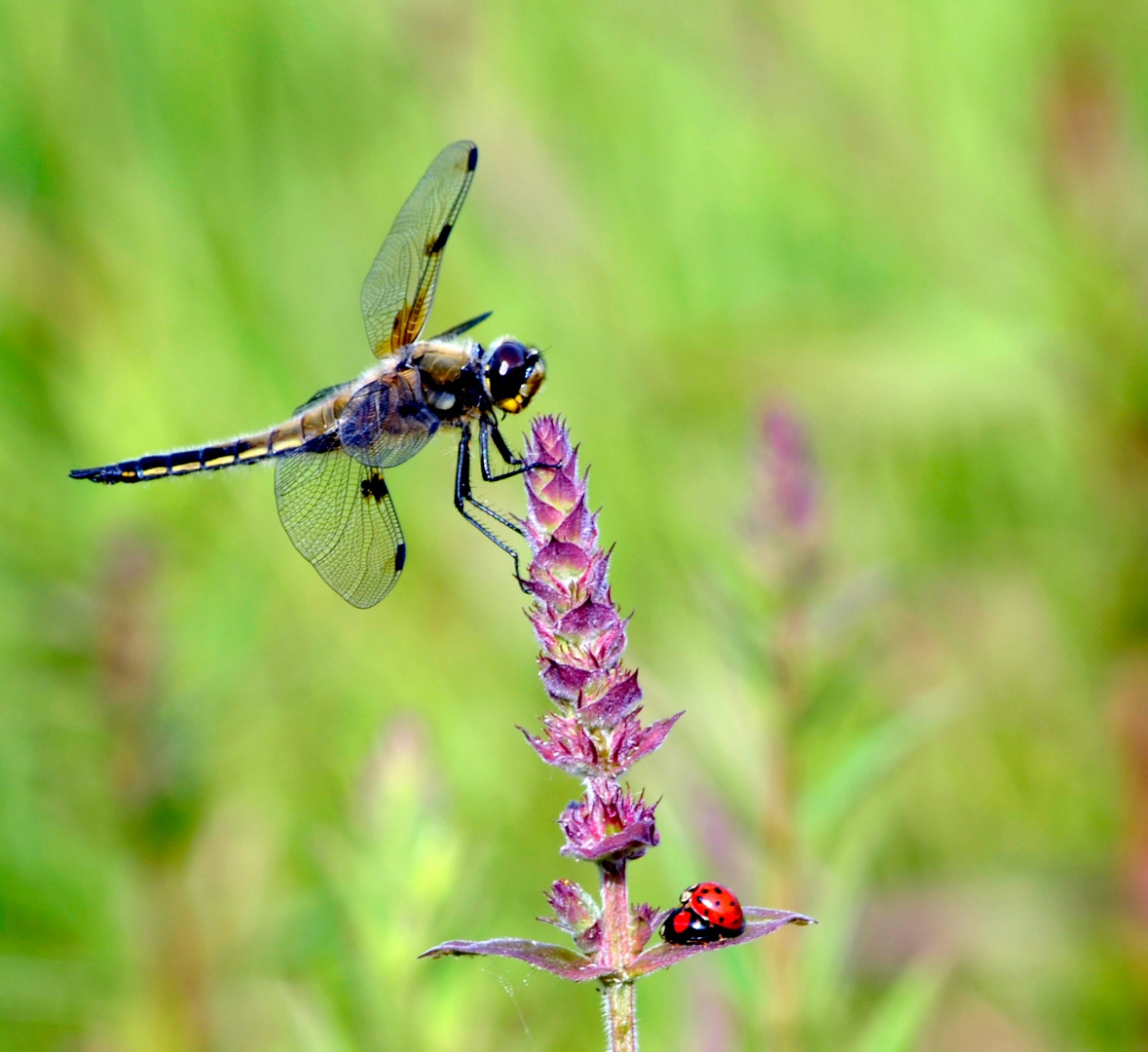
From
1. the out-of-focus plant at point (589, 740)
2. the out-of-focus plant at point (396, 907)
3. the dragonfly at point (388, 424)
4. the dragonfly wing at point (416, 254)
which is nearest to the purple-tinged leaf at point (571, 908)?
the out-of-focus plant at point (589, 740)

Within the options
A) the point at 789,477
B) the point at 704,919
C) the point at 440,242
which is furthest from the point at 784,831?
the point at 440,242

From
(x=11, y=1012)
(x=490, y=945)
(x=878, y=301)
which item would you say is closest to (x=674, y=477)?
(x=878, y=301)

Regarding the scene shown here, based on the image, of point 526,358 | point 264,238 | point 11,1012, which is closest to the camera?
point 526,358

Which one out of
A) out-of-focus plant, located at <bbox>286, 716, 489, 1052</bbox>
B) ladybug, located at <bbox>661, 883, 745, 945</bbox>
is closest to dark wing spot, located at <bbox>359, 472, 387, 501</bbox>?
out-of-focus plant, located at <bbox>286, 716, 489, 1052</bbox>

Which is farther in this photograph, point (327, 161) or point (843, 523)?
point (327, 161)

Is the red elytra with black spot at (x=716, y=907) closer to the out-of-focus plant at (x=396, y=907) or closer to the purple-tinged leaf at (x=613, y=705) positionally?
the purple-tinged leaf at (x=613, y=705)

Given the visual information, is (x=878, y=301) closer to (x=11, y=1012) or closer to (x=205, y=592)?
(x=205, y=592)

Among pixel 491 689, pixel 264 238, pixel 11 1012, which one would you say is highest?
pixel 264 238
